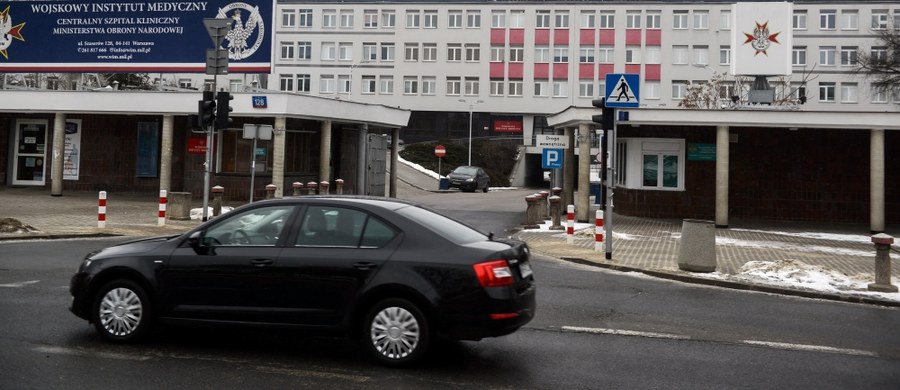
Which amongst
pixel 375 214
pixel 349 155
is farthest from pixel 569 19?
pixel 375 214

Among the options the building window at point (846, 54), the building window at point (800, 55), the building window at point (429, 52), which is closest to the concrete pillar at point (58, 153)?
the building window at point (429, 52)

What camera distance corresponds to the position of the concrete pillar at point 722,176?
22.0 m

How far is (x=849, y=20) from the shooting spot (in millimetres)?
60781

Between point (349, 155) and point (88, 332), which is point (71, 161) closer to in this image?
point (349, 155)

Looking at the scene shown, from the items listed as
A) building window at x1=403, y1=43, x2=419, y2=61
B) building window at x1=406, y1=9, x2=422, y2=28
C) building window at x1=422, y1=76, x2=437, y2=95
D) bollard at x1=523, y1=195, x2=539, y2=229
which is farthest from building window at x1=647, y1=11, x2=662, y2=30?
bollard at x1=523, y1=195, x2=539, y2=229

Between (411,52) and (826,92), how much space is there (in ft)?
117

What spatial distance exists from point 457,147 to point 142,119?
121ft

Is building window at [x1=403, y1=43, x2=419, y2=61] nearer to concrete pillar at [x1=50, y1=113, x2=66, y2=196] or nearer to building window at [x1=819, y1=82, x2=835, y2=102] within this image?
building window at [x1=819, y1=82, x2=835, y2=102]

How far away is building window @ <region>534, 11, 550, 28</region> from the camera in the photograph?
211ft

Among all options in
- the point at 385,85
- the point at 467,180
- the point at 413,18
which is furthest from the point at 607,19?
the point at 467,180

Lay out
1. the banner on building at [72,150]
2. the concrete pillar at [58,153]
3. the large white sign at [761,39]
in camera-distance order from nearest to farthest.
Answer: the large white sign at [761,39] → the concrete pillar at [58,153] → the banner on building at [72,150]

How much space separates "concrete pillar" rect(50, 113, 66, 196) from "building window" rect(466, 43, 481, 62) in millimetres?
43028

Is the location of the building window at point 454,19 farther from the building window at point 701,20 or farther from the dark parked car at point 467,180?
the dark parked car at point 467,180

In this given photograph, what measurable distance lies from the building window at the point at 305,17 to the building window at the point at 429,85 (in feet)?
39.4
